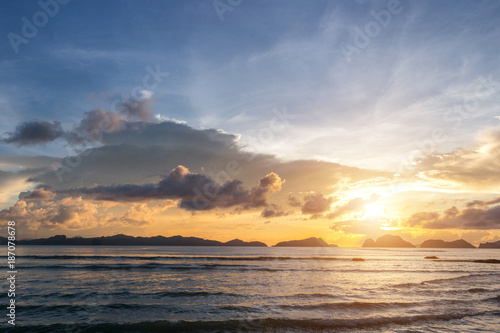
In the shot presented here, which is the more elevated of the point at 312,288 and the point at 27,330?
the point at 27,330

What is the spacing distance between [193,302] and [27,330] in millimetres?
13042

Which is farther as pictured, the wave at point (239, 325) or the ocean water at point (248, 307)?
the ocean water at point (248, 307)

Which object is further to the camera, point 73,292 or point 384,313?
point 73,292

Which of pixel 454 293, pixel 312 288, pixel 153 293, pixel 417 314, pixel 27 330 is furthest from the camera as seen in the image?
pixel 312 288

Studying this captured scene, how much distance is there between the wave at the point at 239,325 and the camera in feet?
64.8

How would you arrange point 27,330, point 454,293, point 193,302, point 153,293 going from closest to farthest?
point 27,330
point 193,302
point 153,293
point 454,293

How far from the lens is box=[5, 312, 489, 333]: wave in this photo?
1977cm

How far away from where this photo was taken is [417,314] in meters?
23.6

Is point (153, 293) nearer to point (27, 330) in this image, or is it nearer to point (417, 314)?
point (27, 330)

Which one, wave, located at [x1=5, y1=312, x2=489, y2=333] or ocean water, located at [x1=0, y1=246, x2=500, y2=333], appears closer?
wave, located at [x1=5, y1=312, x2=489, y2=333]

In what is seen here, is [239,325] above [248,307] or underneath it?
above

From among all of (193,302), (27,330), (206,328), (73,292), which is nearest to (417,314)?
(206,328)

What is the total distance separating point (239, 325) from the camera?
20594mm

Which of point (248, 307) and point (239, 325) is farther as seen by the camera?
point (248, 307)
